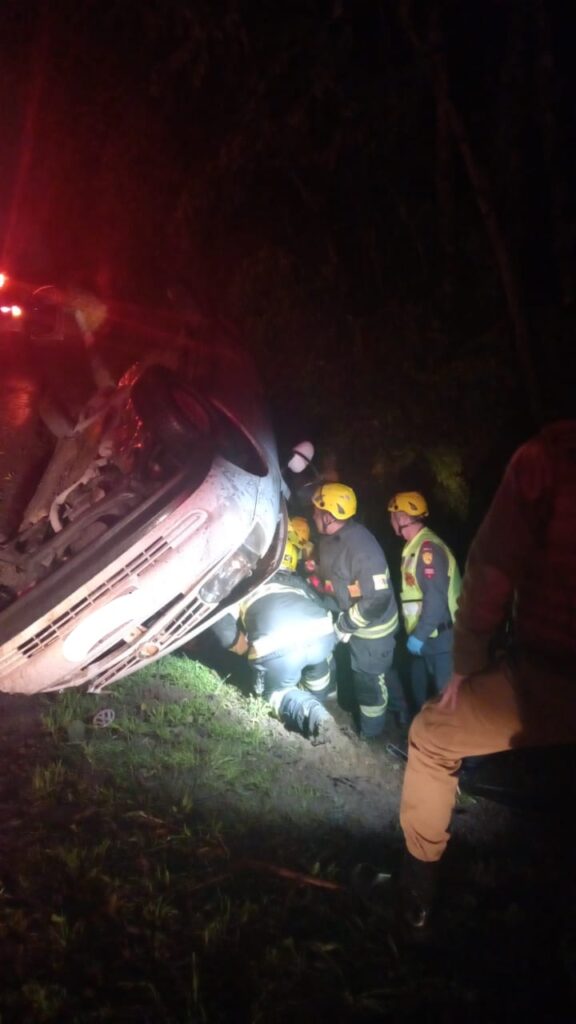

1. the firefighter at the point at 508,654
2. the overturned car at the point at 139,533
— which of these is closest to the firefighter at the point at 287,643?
the overturned car at the point at 139,533

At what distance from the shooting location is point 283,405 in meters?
6.86

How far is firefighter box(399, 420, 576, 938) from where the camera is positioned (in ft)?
7.80

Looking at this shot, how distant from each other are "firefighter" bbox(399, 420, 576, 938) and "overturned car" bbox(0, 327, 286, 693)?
5.40 ft

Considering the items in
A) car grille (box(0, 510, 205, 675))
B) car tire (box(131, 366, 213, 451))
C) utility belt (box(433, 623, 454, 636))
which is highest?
car tire (box(131, 366, 213, 451))

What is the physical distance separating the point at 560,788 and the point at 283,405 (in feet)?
13.2

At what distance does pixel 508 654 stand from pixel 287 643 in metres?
2.37

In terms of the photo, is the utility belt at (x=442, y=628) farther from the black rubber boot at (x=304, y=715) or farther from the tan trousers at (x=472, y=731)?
the tan trousers at (x=472, y=731)

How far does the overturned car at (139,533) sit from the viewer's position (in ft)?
12.2

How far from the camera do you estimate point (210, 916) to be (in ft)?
9.71

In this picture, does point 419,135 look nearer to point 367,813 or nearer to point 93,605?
point 93,605

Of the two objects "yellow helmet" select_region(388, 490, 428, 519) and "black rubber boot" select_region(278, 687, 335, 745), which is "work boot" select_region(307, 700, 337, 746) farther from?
"yellow helmet" select_region(388, 490, 428, 519)

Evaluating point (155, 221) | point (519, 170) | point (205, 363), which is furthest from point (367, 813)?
point (155, 221)

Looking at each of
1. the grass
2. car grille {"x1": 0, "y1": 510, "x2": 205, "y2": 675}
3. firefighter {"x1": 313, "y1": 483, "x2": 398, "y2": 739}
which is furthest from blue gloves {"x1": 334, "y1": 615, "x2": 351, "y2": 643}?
car grille {"x1": 0, "y1": 510, "x2": 205, "y2": 675}

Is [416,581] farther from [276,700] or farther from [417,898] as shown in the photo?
[417,898]
